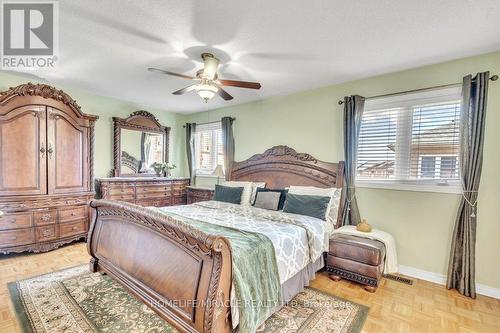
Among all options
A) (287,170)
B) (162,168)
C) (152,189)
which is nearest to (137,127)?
(162,168)

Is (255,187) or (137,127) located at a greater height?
(137,127)

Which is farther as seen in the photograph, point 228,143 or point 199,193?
point 199,193

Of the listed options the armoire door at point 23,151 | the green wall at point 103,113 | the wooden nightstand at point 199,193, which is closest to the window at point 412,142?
the wooden nightstand at point 199,193

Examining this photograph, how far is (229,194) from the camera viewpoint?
389 centimetres

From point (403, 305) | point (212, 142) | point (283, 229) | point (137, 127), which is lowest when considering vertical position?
point (403, 305)

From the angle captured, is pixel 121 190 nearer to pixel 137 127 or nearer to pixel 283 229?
pixel 137 127

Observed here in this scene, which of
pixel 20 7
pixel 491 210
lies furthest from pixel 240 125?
pixel 491 210

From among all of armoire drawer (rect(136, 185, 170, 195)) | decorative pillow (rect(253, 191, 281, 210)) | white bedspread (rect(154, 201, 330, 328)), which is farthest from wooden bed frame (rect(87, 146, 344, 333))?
armoire drawer (rect(136, 185, 170, 195))

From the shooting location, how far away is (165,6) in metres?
1.91

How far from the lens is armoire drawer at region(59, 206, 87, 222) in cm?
368

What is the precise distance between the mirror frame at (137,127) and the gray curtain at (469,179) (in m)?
5.19

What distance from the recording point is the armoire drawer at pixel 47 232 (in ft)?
11.3

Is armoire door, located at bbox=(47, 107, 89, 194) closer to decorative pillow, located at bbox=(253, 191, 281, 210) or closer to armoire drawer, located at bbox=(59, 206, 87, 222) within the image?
armoire drawer, located at bbox=(59, 206, 87, 222)

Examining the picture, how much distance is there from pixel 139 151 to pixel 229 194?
2.49 meters
